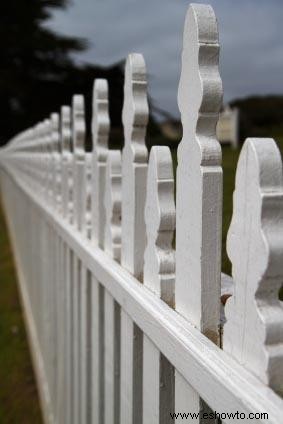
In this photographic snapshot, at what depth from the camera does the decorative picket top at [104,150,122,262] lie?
1660mm

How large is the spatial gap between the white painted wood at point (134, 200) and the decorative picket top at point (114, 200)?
0.17 meters

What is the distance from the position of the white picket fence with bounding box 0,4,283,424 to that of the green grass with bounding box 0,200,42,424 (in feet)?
4.66

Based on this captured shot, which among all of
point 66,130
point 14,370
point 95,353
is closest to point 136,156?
point 95,353

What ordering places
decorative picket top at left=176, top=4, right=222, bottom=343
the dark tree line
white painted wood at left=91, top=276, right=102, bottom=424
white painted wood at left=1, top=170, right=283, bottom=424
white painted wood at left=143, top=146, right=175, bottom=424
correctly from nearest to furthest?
white painted wood at left=1, top=170, right=283, bottom=424 < decorative picket top at left=176, top=4, right=222, bottom=343 < white painted wood at left=143, top=146, right=175, bottom=424 < white painted wood at left=91, top=276, right=102, bottom=424 < the dark tree line

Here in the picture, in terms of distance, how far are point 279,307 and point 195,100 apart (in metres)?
0.39

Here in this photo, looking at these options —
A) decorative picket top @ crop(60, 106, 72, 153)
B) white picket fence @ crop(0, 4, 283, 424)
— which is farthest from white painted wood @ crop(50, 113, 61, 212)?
white picket fence @ crop(0, 4, 283, 424)

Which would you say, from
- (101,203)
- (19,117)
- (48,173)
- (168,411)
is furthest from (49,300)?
(19,117)

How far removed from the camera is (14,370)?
13.8 feet

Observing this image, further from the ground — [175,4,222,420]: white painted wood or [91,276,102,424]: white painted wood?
[175,4,222,420]: white painted wood

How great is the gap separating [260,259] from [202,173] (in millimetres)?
216

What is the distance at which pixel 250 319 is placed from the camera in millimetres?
866

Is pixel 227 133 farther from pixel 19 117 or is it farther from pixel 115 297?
pixel 19 117

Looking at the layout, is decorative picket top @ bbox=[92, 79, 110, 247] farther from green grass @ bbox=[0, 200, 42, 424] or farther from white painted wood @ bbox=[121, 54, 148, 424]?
green grass @ bbox=[0, 200, 42, 424]

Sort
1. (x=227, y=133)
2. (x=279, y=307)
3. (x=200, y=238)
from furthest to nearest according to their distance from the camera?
(x=227, y=133) < (x=200, y=238) < (x=279, y=307)
